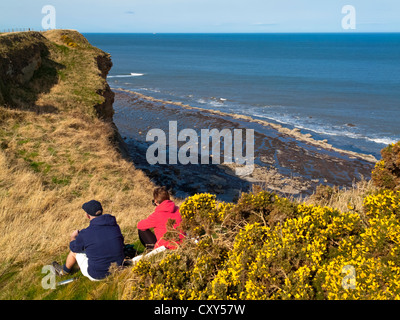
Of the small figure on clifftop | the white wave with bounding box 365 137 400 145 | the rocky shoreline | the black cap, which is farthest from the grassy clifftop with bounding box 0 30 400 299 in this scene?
the white wave with bounding box 365 137 400 145

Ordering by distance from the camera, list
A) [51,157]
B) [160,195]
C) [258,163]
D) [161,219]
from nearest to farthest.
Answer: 1. [161,219]
2. [160,195]
3. [51,157]
4. [258,163]

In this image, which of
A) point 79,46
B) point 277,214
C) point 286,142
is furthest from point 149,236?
point 286,142

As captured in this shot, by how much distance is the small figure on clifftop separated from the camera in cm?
578

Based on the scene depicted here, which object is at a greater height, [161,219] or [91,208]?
[91,208]

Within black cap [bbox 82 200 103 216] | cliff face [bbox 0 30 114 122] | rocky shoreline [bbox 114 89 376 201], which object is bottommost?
rocky shoreline [bbox 114 89 376 201]

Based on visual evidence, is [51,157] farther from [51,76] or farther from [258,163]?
[258,163]

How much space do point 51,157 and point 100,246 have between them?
33.9 feet

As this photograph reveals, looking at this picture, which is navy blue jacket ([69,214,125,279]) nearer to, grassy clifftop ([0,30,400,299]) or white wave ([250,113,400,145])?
grassy clifftop ([0,30,400,299])

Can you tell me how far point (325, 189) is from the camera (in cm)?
864

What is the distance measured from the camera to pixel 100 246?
229 inches

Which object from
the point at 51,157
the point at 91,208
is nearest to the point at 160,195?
the point at 91,208

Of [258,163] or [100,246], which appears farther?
[258,163]

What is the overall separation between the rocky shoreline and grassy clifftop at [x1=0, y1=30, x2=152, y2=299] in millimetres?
7921

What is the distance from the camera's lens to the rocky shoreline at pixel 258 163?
26.5 metres
